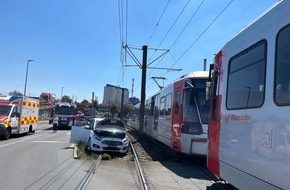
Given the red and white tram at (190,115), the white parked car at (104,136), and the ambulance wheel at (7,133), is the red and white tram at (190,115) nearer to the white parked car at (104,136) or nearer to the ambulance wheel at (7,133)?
the white parked car at (104,136)

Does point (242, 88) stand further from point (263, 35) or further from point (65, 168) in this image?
point (65, 168)

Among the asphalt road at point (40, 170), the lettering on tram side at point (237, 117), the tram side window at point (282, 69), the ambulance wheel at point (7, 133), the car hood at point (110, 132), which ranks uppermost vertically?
the tram side window at point (282, 69)

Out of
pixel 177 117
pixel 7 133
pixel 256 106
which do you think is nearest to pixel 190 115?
pixel 177 117

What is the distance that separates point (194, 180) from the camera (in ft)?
38.0

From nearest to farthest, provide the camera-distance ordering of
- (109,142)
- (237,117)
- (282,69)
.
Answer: (282,69) → (237,117) → (109,142)

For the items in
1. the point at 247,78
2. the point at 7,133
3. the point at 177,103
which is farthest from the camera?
the point at 7,133

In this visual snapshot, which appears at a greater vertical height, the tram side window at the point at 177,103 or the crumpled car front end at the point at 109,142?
the tram side window at the point at 177,103

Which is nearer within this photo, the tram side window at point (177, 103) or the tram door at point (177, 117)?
the tram door at point (177, 117)

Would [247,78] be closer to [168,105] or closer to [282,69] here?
[282,69]

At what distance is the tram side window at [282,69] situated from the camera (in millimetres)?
4656

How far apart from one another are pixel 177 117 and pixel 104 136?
13.3 ft

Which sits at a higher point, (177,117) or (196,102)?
(196,102)

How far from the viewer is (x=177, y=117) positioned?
15641mm

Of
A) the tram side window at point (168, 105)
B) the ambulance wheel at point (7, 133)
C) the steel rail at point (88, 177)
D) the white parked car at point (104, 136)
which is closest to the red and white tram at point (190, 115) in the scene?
the tram side window at point (168, 105)
